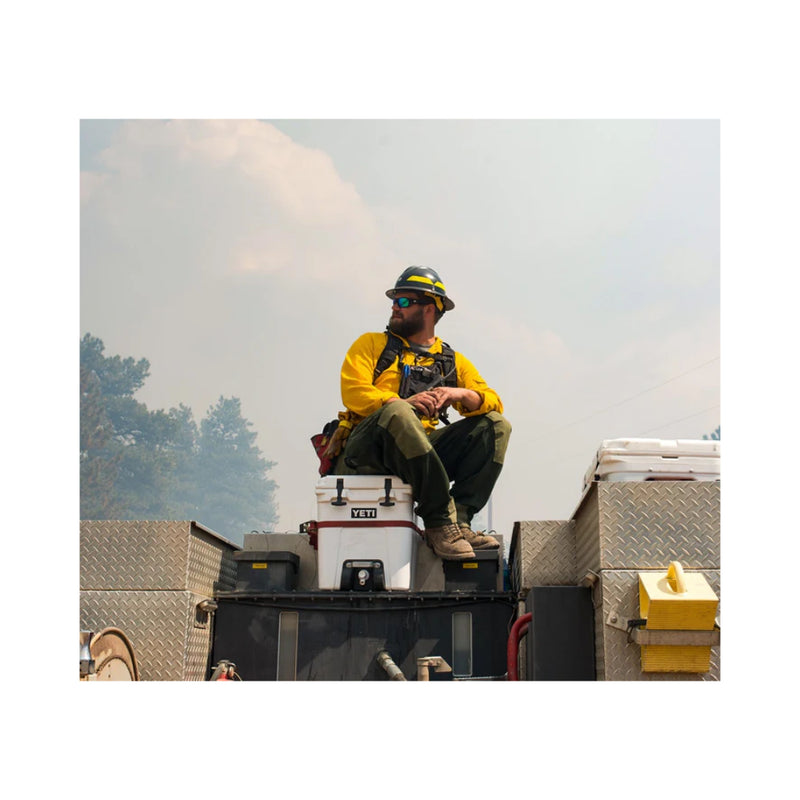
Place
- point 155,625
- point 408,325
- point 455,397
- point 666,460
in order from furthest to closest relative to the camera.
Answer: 1. point 408,325
2. point 455,397
3. point 155,625
4. point 666,460

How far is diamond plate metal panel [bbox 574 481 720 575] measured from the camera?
4.09m

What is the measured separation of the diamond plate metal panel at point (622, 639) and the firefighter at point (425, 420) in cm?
126

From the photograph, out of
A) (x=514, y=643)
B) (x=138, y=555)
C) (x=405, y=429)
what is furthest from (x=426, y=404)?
(x=138, y=555)

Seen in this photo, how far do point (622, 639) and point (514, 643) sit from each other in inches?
26.8

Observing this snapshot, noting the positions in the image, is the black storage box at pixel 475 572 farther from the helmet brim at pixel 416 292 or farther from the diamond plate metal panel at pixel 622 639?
the helmet brim at pixel 416 292

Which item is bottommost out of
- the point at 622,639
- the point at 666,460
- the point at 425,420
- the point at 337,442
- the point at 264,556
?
the point at 622,639

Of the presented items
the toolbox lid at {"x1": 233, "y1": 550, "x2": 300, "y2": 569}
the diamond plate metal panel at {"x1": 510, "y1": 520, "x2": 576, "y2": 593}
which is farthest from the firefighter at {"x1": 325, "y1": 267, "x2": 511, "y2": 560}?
the toolbox lid at {"x1": 233, "y1": 550, "x2": 300, "y2": 569}

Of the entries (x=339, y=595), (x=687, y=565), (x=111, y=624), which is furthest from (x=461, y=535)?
(x=111, y=624)

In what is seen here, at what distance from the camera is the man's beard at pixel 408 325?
569 centimetres

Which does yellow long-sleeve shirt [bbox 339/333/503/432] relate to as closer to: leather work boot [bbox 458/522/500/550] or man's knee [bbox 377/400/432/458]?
man's knee [bbox 377/400/432/458]

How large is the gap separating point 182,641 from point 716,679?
2518 mm

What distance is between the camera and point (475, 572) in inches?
206

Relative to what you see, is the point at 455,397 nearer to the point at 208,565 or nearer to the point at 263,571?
the point at 263,571

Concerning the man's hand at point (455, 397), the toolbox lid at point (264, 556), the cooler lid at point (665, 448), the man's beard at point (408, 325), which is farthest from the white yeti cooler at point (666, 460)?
the toolbox lid at point (264, 556)
